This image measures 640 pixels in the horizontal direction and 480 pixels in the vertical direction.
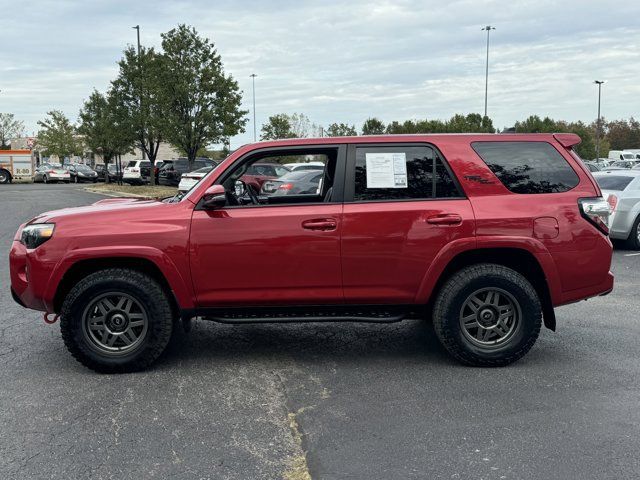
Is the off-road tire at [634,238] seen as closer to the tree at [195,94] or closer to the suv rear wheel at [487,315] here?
the suv rear wheel at [487,315]

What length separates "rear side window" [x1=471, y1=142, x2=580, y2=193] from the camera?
4984 millimetres

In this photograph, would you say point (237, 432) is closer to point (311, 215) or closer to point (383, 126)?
point (311, 215)

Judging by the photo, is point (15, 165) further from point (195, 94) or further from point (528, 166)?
point (528, 166)

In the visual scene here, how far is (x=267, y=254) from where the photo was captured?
4.74 meters

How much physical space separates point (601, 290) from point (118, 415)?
3794mm

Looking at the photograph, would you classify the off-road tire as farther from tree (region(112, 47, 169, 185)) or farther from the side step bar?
tree (region(112, 47, 169, 185))

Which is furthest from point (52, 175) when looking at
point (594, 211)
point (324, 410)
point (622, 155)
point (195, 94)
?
point (622, 155)

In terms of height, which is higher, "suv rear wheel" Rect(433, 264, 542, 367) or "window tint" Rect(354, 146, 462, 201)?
"window tint" Rect(354, 146, 462, 201)

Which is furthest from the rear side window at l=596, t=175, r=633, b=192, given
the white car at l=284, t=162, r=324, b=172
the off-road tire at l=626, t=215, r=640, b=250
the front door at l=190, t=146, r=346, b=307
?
the front door at l=190, t=146, r=346, b=307

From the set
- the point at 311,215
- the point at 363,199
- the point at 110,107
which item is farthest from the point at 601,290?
the point at 110,107

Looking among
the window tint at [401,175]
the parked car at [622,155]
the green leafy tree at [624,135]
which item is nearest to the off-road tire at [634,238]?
the window tint at [401,175]

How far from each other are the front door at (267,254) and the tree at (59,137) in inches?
2630

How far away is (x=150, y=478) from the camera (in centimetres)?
324

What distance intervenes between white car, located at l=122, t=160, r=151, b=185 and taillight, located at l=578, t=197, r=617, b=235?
34.2 metres
